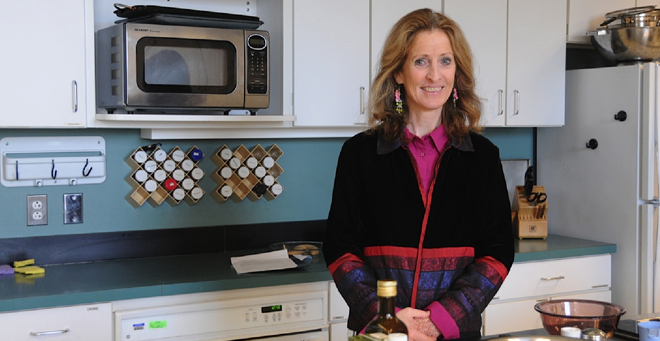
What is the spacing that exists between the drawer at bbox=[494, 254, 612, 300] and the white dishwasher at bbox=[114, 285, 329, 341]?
34.5 inches

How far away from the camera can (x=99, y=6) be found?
291 cm

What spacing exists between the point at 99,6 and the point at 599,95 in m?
2.32

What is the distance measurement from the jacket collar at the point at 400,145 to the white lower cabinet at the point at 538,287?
55.2 inches

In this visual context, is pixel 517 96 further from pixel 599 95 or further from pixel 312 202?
pixel 312 202

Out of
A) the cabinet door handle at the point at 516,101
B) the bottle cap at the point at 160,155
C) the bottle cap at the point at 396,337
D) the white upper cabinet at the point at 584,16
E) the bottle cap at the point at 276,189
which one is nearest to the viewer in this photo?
the bottle cap at the point at 396,337

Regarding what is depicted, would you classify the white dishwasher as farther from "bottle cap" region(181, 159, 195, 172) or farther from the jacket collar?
the jacket collar

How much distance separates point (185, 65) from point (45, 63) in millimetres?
482

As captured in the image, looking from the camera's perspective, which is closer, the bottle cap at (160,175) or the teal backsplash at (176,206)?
the teal backsplash at (176,206)

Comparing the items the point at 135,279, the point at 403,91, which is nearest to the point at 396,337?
the point at 403,91

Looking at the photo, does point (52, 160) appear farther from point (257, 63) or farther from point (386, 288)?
point (386, 288)

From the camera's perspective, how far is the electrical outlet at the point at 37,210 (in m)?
2.88

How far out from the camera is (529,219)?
141 inches

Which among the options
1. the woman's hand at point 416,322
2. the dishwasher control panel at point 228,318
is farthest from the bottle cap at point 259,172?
the woman's hand at point 416,322

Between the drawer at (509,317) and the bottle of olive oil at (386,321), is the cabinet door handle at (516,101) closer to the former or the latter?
the drawer at (509,317)
